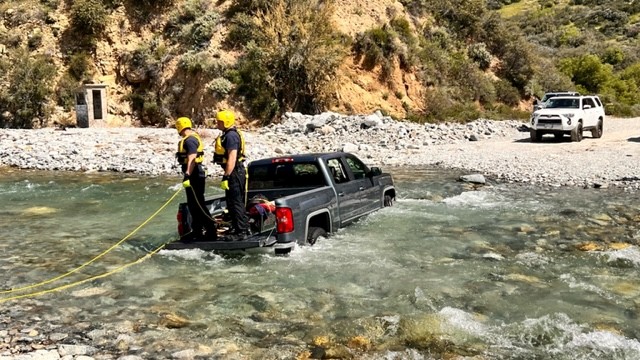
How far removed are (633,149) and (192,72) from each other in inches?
821

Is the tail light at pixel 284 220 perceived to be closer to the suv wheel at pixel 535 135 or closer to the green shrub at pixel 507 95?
the suv wheel at pixel 535 135

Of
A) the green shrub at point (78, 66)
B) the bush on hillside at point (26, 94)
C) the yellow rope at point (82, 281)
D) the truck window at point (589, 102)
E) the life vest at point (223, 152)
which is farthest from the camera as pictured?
the green shrub at point (78, 66)

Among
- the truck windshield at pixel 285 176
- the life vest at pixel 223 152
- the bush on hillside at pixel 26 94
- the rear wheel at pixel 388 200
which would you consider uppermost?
the bush on hillside at pixel 26 94

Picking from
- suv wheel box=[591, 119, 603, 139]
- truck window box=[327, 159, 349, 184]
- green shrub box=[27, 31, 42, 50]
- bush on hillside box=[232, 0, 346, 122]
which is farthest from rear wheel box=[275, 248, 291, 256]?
green shrub box=[27, 31, 42, 50]

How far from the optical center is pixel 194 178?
7.82 metres

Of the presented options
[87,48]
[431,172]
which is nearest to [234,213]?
[431,172]

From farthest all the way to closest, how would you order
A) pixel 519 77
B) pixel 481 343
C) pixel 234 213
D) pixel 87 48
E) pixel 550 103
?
pixel 519 77 < pixel 87 48 < pixel 550 103 < pixel 234 213 < pixel 481 343

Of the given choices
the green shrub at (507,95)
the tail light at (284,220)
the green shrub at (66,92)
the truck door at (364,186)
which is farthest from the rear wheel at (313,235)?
the green shrub at (507,95)

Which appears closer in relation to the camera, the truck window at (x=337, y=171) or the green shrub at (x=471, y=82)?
the truck window at (x=337, y=171)

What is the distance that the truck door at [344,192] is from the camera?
346 inches

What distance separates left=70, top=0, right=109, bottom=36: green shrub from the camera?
3062 centimetres

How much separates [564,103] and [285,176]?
17.6 meters

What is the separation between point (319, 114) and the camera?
2722cm

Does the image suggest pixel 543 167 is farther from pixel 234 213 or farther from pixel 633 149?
pixel 234 213
